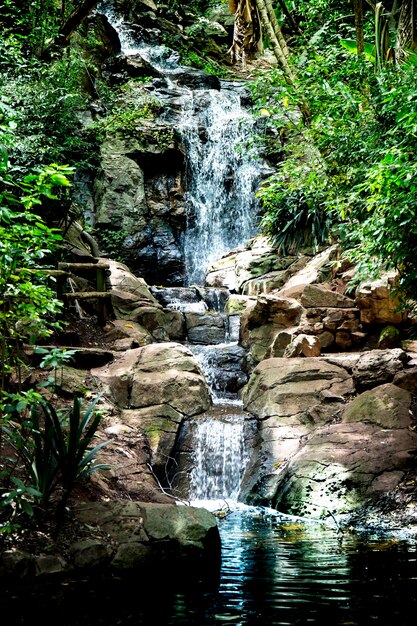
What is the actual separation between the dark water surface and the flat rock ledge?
157 mm

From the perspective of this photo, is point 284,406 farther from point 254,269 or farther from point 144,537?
point 254,269

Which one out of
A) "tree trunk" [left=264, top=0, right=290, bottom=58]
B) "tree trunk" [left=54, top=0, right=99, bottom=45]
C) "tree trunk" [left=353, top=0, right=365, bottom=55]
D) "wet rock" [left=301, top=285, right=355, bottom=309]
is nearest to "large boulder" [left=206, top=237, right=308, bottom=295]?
"wet rock" [left=301, top=285, right=355, bottom=309]

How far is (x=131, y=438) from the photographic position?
29.8 ft

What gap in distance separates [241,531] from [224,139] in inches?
682

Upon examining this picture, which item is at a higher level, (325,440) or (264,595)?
(325,440)

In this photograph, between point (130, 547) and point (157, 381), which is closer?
point (130, 547)

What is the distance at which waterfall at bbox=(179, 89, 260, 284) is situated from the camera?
67.6 feet

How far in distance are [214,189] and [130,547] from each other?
17.4 metres

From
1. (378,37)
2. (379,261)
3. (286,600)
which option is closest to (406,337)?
(379,261)

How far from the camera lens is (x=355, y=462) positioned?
26.6ft

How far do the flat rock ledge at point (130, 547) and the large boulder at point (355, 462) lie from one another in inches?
106

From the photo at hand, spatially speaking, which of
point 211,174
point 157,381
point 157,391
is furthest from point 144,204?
point 157,391

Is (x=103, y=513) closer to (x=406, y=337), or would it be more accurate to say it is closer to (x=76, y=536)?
(x=76, y=536)

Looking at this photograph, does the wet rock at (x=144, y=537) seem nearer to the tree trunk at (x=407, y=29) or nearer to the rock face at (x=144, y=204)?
the tree trunk at (x=407, y=29)
